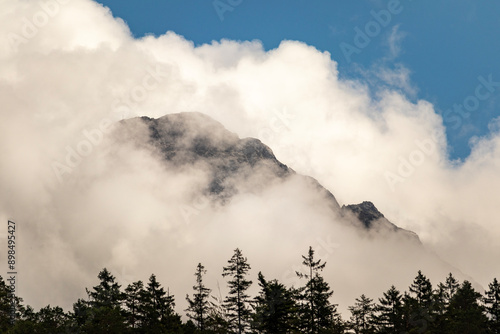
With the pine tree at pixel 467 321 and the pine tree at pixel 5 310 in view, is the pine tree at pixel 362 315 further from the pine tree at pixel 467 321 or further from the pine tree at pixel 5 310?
the pine tree at pixel 5 310

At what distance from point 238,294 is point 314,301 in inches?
409

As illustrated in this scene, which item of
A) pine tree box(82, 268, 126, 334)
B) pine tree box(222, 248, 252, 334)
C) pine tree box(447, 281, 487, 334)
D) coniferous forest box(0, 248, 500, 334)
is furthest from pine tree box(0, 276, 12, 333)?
pine tree box(447, 281, 487, 334)

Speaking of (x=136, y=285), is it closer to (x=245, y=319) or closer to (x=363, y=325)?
(x=245, y=319)

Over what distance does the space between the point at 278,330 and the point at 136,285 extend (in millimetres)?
26026

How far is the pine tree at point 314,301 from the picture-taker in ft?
223

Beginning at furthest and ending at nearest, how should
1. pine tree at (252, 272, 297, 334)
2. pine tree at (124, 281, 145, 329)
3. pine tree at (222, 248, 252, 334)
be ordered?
pine tree at (124, 281, 145, 329), pine tree at (222, 248, 252, 334), pine tree at (252, 272, 297, 334)

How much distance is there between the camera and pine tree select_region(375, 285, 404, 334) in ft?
226

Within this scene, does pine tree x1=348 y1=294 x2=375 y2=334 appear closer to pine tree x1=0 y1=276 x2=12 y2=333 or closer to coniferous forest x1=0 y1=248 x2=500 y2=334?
coniferous forest x1=0 y1=248 x2=500 y2=334

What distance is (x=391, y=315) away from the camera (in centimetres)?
6994

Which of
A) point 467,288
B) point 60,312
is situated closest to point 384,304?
point 467,288

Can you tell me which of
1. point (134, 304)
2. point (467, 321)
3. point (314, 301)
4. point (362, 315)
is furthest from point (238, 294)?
point (467, 321)

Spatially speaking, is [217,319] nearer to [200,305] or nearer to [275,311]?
[200,305]

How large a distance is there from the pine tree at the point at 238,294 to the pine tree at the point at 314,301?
25.0 feet

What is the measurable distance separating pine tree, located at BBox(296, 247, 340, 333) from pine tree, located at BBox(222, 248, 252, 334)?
7.62m
